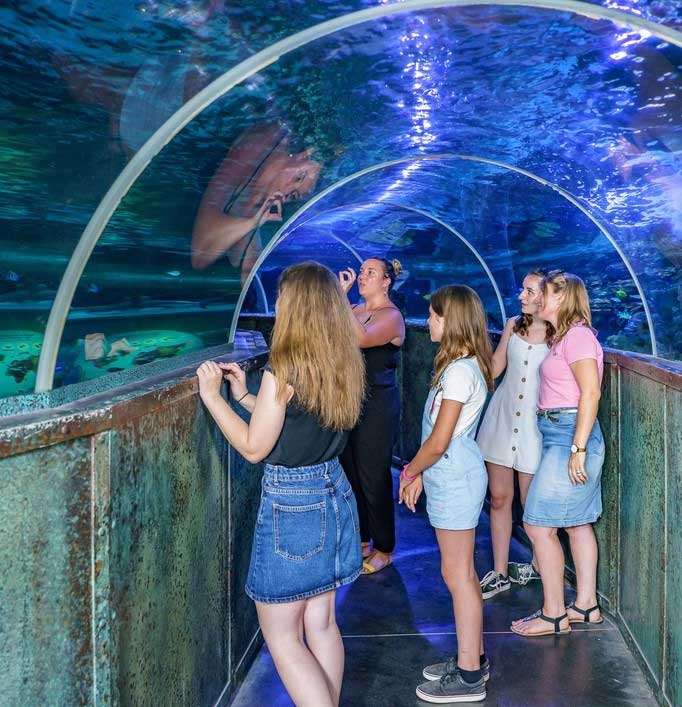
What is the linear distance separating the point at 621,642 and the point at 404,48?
3773mm

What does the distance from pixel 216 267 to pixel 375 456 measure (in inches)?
72.8

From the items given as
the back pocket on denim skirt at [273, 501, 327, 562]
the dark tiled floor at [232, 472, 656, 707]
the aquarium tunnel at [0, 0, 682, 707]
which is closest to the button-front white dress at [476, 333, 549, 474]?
the aquarium tunnel at [0, 0, 682, 707]

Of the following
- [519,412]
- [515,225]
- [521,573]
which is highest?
[515,225]

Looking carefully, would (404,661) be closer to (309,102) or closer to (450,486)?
(450,486)

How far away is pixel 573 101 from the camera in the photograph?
194 inches

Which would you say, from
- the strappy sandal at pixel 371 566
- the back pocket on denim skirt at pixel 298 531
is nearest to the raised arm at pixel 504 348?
the strappy sandal at pixel 371 566

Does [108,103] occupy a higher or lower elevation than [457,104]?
lower

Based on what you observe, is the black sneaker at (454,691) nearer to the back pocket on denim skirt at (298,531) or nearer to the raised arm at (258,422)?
the back pocket on denim skirt at (298,531)

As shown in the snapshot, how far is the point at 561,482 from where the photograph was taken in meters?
4.36

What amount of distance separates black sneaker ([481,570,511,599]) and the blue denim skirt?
263cm

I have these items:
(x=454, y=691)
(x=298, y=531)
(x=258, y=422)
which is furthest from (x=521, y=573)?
(x=258, y=422)

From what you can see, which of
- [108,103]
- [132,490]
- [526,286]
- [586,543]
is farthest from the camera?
[526,286]

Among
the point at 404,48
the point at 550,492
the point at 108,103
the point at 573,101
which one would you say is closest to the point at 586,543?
the point at 550,492

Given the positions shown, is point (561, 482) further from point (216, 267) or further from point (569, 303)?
point (216, 267)
